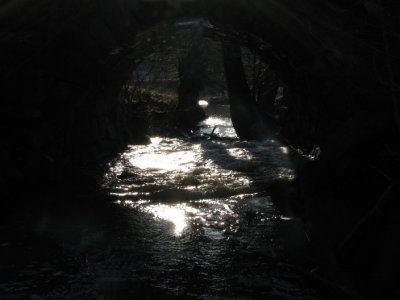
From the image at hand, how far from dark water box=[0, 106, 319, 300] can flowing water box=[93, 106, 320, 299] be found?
0.01 metres

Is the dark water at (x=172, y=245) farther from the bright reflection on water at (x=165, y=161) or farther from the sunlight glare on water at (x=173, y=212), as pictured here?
the bright reflection on water at (x=165, y=161)

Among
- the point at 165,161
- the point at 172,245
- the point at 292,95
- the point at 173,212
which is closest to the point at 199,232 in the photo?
the point at 172,245

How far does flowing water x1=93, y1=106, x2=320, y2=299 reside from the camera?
526cm

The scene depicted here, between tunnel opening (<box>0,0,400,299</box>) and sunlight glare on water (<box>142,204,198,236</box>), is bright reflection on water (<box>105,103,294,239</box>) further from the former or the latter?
tunnel opening (<box>0,0,400,299</box>)

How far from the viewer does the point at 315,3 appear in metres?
8.03

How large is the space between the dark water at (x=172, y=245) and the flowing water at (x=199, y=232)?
0.01 m

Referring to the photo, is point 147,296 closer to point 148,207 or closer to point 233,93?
point 148,207

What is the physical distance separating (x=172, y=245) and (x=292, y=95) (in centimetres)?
799

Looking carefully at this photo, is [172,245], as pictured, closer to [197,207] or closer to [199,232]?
[199,232]

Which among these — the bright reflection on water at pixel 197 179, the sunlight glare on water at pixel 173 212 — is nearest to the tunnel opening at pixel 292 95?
the sunlight glare on water at pixel 173 212

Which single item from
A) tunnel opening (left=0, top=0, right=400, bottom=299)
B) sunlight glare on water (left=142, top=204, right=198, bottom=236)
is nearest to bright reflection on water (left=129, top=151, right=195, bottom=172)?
tunnel opening (left=0, top=0, right=400, bottom=299)

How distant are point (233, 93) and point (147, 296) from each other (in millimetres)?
15237

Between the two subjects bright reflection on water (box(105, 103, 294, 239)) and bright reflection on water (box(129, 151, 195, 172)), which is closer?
bright reflection on water (box(105, 103, 294, 239))

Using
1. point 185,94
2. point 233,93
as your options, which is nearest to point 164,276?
point 233,93
